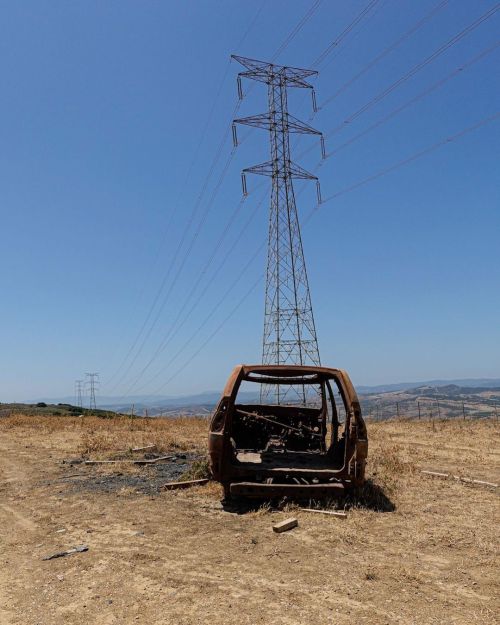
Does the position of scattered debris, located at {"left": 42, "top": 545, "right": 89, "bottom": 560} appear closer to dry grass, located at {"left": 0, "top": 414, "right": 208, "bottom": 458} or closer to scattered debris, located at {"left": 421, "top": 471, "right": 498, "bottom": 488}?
scattered debris, located at {"left": 421, "top": 471, "right": 498, "bottom": 488}

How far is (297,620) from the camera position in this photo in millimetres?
3451

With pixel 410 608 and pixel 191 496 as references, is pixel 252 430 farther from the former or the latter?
pixel 410 608

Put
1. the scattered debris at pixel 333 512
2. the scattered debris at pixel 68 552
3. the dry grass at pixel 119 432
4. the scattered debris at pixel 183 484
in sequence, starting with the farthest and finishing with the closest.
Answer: the dry grass at pixel 119 432 → the scattered debris at pixel 183 484 → the scattered debris at pixel 333 512 → the scattered debris at pixel 68 552

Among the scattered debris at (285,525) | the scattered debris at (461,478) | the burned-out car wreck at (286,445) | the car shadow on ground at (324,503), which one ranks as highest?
the burned-out car wreck at (286,445)

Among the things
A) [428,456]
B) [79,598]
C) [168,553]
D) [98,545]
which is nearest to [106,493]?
[98,545]

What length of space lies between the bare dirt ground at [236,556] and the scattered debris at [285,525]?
0.26 feet

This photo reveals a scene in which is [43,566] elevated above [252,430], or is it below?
below

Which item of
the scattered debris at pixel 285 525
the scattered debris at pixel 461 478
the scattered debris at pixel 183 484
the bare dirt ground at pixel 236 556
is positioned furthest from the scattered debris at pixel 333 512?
the scattered debris at pixel 461 478

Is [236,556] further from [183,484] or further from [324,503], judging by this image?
[183,484]

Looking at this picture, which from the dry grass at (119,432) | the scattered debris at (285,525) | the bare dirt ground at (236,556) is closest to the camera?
the bare dirt ground at (236,556)

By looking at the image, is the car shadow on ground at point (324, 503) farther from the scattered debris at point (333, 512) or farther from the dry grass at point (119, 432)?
the dry grass at point (119, 432)

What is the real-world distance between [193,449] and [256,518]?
6.72 metres

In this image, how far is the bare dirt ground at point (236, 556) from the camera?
3.66 meters

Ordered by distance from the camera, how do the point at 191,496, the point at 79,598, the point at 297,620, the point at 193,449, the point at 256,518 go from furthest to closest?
the point at 193,449 → the point at 191,496 → the point at 256,518 → the point at 79,598 → the point at 297,620
